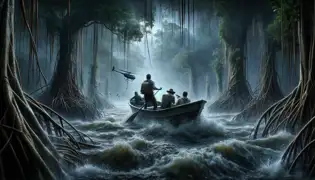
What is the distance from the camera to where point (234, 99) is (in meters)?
12.3

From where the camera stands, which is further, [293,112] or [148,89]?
[148,89]

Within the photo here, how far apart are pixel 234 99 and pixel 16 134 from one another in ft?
Result: 32.2

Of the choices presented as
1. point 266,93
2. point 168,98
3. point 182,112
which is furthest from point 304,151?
point 266,93

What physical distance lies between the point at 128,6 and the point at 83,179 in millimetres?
9657

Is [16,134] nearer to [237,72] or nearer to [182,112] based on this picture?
[182,112]

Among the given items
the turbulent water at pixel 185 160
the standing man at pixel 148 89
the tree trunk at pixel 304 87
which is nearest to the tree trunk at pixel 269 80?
the turbulent water at pixel 185 160

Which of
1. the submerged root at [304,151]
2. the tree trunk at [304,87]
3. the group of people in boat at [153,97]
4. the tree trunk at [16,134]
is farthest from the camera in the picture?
the group of people in boat at [153,97]

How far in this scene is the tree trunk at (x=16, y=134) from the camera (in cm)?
355

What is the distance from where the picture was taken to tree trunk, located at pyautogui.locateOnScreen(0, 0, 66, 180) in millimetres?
3555

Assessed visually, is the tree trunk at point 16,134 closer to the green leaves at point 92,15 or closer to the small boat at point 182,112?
the small boat at point 182,112

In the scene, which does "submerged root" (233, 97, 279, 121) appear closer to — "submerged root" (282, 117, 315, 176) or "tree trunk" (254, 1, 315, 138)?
"tree trunk" (254, 1, 315, 138)

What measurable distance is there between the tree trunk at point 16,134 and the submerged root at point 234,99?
9.08m

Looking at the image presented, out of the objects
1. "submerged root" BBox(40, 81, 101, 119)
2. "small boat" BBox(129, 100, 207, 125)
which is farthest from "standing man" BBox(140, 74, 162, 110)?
"submerged root" BBox(40, 81, 101, 119)

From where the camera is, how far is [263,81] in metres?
10.6
